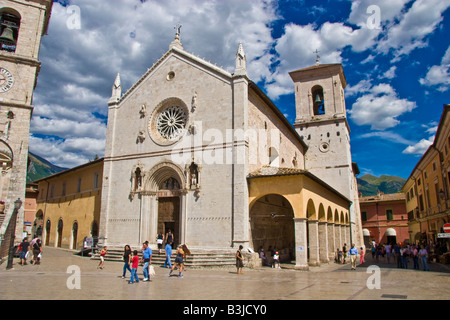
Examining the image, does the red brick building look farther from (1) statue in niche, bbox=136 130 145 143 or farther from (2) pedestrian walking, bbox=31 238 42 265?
(2) pedestrian walking, bbox=31 238 42 265

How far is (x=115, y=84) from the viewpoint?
86.4 feet

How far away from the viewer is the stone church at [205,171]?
63.3 feet

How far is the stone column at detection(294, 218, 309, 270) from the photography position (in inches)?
694

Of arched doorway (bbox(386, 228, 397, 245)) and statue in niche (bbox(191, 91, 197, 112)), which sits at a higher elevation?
statue in niche (bbox(191, 91, 197, 112))

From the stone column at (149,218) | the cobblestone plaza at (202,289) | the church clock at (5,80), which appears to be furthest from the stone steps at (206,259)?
the church clock at (5,80)

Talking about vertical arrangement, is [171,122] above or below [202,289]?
above

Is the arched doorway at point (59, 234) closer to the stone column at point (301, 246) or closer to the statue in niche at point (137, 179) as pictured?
the statue in niche at point (137, 179)

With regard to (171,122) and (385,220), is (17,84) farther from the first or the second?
(385,220)

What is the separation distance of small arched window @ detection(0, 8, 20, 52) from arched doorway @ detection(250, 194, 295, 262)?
22.0m

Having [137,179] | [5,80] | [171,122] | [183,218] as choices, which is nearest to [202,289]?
[183,218]

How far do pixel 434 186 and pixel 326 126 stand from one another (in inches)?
465

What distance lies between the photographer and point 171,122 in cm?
2333

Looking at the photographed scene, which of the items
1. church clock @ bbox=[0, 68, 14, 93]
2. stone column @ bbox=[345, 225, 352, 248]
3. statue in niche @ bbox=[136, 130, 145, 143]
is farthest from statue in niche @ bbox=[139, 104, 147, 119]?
stone column @ bbox=[345, 225, 352, 248]
